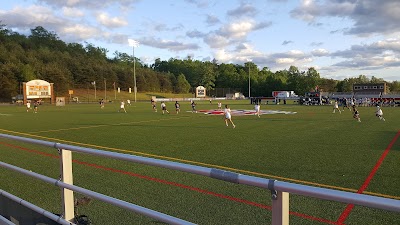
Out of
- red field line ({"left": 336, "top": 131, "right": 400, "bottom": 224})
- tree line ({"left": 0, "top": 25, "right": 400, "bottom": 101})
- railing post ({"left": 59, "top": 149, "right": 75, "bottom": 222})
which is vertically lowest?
red field line ({"left": 336, "top": 131, "right": 400, "bottom": 224})

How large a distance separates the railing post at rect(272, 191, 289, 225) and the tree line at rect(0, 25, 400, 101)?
97715 mm

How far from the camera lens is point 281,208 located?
181cm

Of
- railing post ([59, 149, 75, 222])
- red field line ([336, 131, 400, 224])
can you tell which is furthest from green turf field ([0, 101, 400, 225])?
railing post ([59, 149, 75, 222])

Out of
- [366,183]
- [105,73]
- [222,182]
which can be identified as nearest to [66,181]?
[222,182]

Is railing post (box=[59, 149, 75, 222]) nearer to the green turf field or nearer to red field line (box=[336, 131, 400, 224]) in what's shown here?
the green turf field

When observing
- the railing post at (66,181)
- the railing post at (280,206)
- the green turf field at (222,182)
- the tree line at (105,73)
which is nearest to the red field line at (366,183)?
the green turf field at (222,182)

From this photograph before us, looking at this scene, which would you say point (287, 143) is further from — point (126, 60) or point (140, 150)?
point (126, 60)

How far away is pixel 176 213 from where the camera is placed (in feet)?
17.3

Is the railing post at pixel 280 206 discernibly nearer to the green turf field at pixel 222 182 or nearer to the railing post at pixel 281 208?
the railing post at pixel 281 208

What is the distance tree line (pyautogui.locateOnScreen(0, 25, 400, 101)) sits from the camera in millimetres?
97500

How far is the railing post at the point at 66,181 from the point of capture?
124 inches

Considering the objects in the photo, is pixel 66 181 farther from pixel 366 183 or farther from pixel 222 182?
A: pixel 366 183

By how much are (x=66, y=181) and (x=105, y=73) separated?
124m

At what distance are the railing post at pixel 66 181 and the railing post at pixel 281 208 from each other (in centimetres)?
213
